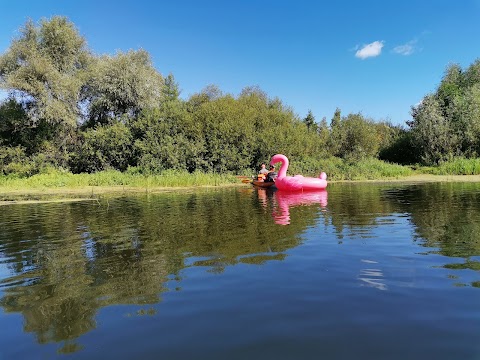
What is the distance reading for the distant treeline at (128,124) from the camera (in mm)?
31094

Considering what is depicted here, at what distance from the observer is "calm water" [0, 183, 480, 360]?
373 centimetres

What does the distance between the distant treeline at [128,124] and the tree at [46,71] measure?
0.26 feet

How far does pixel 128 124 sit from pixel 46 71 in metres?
7.39

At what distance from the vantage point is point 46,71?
100ft

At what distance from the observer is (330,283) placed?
5.34 meters

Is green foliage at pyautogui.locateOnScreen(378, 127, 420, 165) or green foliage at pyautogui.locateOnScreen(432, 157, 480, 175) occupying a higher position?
green foliage at pyautogui.locateOnScreen(378, 127, 420, 165)

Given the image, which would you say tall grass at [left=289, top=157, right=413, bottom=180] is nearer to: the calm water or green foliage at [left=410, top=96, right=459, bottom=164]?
green foliage at [left=410, top=96, right=459, bottom=164]

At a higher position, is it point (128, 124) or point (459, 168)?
point (128, 124)

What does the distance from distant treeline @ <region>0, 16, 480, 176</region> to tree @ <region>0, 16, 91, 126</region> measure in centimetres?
8

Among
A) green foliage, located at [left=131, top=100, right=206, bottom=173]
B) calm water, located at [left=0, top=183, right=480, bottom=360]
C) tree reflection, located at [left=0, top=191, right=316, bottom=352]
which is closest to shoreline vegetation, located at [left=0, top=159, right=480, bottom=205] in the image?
green foliage, located at [left=131, top=100, right=206, bottom=173]

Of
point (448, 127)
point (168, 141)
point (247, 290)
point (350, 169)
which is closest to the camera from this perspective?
point (247, 290)

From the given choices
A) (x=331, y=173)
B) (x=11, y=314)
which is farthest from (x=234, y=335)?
(x=331, y=173)

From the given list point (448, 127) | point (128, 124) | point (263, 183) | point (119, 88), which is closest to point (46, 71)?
point (119, 88)

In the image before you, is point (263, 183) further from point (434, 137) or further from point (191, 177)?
point (434, 137)
